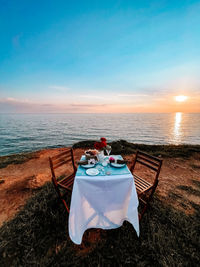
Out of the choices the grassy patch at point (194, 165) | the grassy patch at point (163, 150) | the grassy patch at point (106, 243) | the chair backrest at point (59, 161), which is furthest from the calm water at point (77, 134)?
the grassy patch at point (106, 243)

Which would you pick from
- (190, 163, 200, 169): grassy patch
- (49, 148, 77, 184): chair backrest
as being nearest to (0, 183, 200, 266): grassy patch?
(49, 148, 77, 184): chair backrest

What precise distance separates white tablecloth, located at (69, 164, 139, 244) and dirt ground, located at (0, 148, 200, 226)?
5.80 ft

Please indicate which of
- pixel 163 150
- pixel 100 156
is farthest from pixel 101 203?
pixel 163 150

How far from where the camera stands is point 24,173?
4766 millimetres

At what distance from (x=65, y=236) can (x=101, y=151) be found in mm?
1779

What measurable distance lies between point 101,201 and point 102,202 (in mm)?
29

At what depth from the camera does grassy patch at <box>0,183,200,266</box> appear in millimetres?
1674

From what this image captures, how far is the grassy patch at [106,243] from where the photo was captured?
167cm

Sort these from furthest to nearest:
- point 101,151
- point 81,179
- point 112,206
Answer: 1. point 101,151
2. point 112,206
3. point 81,179

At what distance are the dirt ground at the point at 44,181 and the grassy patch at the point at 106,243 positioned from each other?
517 millimetres

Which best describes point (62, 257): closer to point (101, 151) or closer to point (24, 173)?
point (101, 151)

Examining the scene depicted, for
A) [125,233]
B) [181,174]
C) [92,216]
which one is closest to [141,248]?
[125,233]

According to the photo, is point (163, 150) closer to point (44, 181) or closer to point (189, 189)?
point (189, 189)

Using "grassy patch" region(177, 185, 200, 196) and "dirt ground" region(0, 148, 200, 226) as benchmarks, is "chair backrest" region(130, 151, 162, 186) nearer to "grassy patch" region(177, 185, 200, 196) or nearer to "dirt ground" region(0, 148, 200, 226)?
"dirt ground" region(0, 148, 200, 226)
